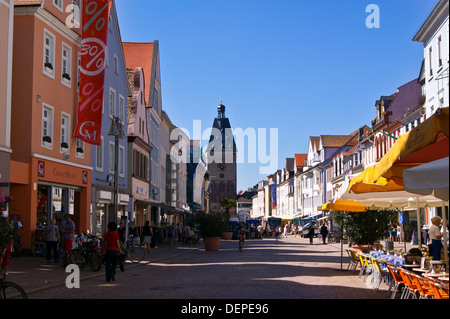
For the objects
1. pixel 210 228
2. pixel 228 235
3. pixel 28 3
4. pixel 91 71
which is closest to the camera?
pixel 28 3

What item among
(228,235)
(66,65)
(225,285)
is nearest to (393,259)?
(225,285)

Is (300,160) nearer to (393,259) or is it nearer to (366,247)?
(366,247)

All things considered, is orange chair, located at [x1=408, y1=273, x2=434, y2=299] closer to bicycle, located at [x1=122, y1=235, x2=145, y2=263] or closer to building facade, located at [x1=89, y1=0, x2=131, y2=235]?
bicycle, located at [x1=122, y1=235, x2=145, y2=263]

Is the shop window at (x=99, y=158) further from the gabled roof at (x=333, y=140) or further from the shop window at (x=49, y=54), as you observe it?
the gabled roof at (x=333, y=140)

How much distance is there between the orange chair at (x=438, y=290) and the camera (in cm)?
939

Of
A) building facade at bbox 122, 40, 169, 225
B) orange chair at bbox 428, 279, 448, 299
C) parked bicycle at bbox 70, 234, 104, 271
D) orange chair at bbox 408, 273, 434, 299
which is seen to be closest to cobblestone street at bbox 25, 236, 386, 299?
parked bicycle at bbox 70, 234, 104, 271

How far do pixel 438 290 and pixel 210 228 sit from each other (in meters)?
30.4

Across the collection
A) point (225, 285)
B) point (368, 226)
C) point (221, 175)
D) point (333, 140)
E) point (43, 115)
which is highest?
point (221, 175)

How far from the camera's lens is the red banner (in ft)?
97.3

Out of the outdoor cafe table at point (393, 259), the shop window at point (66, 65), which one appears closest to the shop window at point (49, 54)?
the shop window at point (66, 65)

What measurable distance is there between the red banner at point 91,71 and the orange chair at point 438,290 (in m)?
21.8

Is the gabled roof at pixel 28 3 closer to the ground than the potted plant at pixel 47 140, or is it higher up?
higher up

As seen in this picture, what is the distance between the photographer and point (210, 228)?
39.7 meters

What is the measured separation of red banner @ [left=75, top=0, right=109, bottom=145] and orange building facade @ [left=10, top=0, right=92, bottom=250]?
52cm
